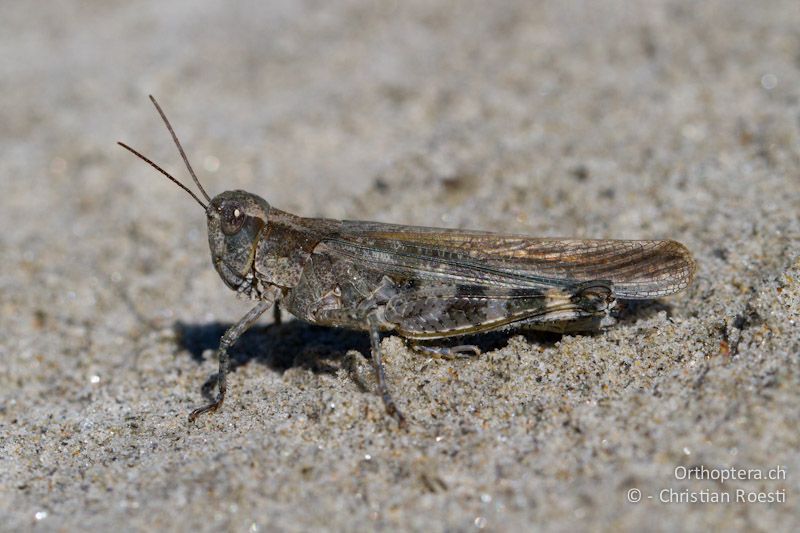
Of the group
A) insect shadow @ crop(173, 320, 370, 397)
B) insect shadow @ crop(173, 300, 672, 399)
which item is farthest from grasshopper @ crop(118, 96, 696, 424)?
insect shadow @ crop(173, 320, 370, 397)

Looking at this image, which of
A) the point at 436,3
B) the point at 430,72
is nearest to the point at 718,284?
the point at 430,72

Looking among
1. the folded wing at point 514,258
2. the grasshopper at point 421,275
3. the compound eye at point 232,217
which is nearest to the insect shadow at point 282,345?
the grasshopper at point 421,275

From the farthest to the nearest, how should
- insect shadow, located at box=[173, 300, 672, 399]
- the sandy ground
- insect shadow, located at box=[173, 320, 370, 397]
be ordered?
insect shadow, located at box=[173, 320, 370, 397], insect shadow, located at box=[173, 300, 672, 399], the sandy ground

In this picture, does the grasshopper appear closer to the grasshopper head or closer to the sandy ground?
the grasshopper head

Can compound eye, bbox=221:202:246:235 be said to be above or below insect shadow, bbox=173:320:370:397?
above

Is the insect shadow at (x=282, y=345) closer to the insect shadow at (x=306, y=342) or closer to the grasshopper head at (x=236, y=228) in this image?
the insect shadow at (x=306, y=342)

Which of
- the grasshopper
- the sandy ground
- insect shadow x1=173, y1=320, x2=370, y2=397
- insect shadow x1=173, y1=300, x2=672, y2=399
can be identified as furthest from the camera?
insect shadow x1=173, y1=320, x2=370, y2=397
